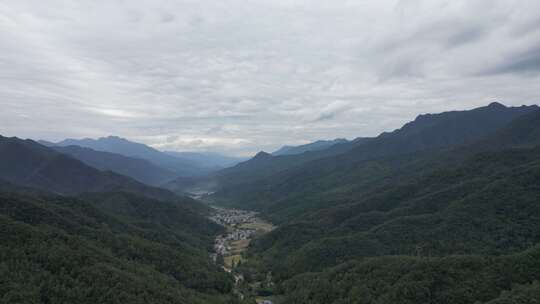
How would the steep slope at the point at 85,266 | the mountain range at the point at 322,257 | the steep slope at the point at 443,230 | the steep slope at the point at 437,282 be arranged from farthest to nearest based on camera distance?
the steep slope at the point at 443,230, the mountain range at the point at 322,257, the steep slope at the point at 437,282, the steep slope at the point at 85,266

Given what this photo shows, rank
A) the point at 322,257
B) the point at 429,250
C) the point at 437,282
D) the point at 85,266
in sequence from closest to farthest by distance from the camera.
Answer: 1. the point at 437,282
2. the point at 85,266
3. the point at 429,250
4. the point at 322,257

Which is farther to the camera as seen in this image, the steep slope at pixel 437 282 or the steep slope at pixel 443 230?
the steep slope at pixel 443 230

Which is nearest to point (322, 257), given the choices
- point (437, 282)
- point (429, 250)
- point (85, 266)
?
point (429, 250)

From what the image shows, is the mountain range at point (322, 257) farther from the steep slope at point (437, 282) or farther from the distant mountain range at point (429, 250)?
the distant mountain range at point (429, 250)

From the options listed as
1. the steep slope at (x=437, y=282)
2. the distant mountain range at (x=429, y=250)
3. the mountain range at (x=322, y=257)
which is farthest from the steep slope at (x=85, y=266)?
the steep slope at (x=437, y=282)

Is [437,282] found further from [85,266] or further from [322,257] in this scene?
[85,266]

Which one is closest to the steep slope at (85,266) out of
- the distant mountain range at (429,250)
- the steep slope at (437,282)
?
the distant mountain range at (429,250)

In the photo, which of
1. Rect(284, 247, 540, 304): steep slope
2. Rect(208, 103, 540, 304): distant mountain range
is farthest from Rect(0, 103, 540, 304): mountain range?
Rect(208, 103, 540, 304): distant mountain range

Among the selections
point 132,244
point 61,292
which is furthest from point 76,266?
point 132,244

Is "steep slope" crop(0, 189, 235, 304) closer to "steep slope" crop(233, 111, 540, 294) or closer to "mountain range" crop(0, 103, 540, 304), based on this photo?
"mountain range" crop(0, 103, 540, 304)

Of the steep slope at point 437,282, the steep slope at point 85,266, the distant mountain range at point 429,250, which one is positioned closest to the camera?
the steep slope at point 85,266
